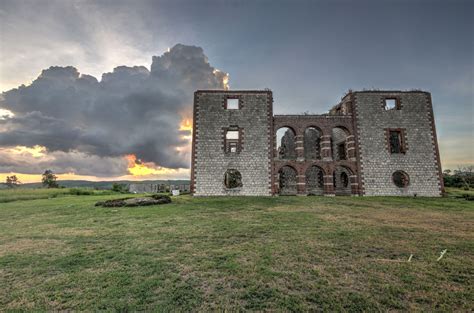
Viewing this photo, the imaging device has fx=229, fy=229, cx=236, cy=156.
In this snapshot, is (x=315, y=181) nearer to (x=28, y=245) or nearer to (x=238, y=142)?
(x=238, y=142)

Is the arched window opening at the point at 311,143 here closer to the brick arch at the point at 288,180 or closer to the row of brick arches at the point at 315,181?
the row of brick arches at the point at 315,181

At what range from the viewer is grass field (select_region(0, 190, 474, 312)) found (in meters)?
3.27

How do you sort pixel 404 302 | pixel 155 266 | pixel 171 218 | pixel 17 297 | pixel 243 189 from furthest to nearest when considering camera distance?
1. pixel 243 189
2. pixel 171 218
3. pixel 155 266
4. pixel 17 297
5. pixel 404 302

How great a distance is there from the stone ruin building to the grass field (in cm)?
1294

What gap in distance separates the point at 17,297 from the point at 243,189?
17228 millimetres

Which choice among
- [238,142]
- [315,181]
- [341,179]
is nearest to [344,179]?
[341,179]

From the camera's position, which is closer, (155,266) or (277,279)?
(277,279)

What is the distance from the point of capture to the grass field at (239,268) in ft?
10.7

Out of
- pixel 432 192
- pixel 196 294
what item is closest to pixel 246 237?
pixel 196 294

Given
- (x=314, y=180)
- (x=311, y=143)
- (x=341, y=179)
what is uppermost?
(x=311, y=143)

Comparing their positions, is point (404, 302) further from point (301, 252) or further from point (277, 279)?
point (301, 252)

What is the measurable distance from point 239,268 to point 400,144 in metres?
23.6

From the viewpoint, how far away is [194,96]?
2169 cm

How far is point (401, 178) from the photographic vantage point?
23.2m
